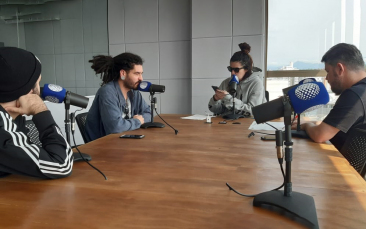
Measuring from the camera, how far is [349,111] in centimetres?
173

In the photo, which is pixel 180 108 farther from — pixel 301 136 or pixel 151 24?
pixel 301 136

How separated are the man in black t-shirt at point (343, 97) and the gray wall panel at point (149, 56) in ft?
10.8

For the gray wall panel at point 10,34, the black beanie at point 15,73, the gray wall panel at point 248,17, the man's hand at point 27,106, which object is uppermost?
the gray wall panel at point 248,17

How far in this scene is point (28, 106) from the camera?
3.91 ft

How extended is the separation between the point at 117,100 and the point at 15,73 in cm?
134

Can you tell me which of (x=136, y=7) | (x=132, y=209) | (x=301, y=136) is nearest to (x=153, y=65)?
(x=136, y=7)

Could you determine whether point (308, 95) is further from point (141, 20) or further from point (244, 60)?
point (141, 20)

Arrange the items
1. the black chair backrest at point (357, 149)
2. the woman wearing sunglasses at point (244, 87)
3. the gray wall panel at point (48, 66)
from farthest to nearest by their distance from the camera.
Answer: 1. the gray wall panel at point (48, 66)
2. the woman wearing sunglasses at point (244, 87)
3. the black chair backrest at point (357, 149)

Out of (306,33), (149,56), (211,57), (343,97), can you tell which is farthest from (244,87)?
(149,56)

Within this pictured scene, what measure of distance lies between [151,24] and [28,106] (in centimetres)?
409

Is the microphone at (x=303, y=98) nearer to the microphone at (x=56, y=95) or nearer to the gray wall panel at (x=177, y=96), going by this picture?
the microphone at (x=56, y=95)

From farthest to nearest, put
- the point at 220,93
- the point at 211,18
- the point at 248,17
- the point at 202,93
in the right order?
1. the point at 202,93
2. the point at 211,18
3. the point at 248,17
4. the point at 220,93

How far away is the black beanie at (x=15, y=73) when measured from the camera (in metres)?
1.07

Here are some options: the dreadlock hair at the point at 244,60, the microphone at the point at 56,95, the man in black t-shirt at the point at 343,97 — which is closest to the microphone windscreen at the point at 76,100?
the microphone at the point at 56,95
